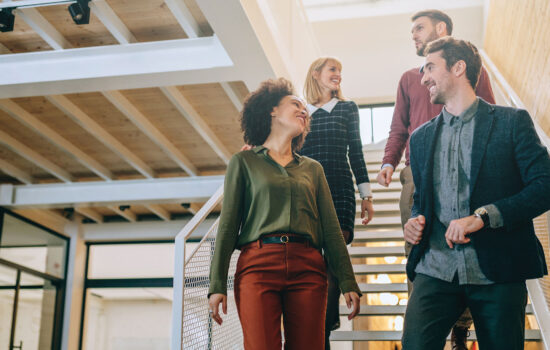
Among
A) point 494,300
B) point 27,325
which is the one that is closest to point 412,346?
point 494,300

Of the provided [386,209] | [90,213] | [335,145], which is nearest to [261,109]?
[335,145]

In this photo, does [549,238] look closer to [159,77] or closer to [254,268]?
[254,268]

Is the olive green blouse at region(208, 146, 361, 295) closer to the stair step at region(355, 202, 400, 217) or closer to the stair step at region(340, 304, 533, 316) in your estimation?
the stair step at region(340, 304, 533, 316)

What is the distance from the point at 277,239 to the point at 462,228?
60 cm

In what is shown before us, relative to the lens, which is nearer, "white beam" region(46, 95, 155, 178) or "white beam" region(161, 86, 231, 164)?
"white beam" region(161, 86, 231, 164)

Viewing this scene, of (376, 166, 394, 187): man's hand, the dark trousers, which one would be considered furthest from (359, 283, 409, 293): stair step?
the dark trousers

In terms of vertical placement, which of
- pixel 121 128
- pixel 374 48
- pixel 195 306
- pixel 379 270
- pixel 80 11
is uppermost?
pixel 374 48

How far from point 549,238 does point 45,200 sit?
24.1 feet

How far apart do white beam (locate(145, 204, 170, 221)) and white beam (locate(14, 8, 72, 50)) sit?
14.9ft

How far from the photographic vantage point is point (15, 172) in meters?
8.80

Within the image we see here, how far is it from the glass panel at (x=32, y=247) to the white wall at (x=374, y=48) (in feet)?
17.9

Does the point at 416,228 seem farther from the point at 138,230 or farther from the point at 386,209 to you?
the point at 138,230

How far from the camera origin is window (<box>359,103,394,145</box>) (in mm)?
11242

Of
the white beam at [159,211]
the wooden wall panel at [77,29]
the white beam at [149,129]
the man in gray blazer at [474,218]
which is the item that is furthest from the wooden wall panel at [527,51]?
the white beam at [159,211]
